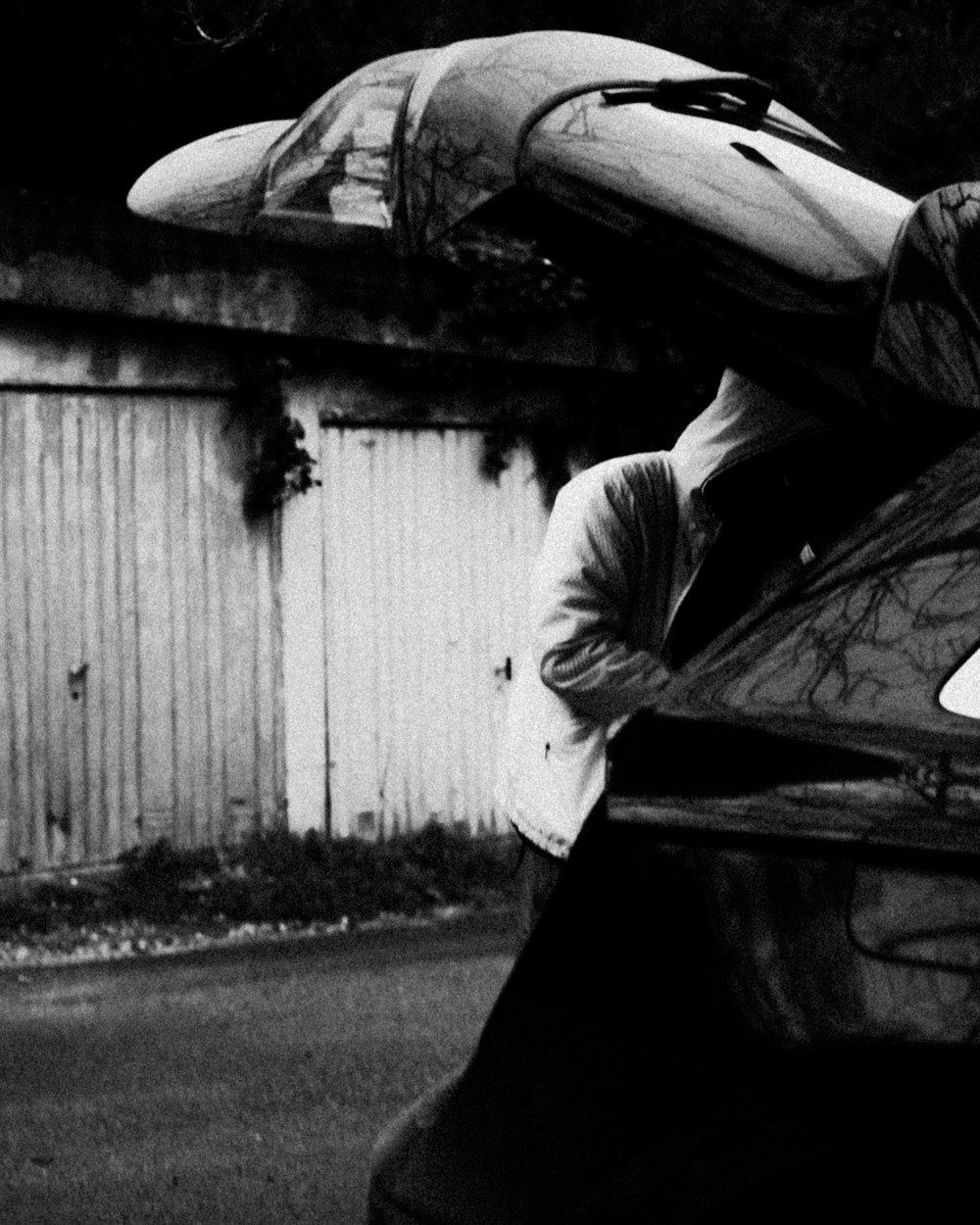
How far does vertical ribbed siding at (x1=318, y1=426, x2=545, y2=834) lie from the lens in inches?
443

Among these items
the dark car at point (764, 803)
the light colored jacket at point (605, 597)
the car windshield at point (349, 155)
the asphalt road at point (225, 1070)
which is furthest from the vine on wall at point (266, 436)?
the dark car at point (764, 803)

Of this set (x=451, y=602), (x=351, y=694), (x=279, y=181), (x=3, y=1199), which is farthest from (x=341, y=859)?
(x=279, y=181)

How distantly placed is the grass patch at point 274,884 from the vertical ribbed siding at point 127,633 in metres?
0.16

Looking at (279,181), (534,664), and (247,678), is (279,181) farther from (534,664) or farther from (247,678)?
(247,678)

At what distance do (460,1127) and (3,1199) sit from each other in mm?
3120

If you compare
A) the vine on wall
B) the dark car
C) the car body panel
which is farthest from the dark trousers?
the vine on wall

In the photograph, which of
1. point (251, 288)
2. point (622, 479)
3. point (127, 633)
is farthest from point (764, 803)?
point (251, 288)

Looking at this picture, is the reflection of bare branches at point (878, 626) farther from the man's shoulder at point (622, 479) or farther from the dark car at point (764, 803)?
the man's shoulder at point (622, 479)

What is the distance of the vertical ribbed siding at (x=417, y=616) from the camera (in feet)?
36.9

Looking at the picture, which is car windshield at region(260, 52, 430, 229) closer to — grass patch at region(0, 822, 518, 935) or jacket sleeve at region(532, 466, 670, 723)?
jacket sleeve at region(532, 466, 670, 723)

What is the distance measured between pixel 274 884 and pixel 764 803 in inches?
316

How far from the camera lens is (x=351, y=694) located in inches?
445

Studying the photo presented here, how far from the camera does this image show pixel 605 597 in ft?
15.3

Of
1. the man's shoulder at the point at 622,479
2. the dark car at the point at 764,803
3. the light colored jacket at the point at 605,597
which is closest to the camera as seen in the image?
the dark car at the point at 764,803
